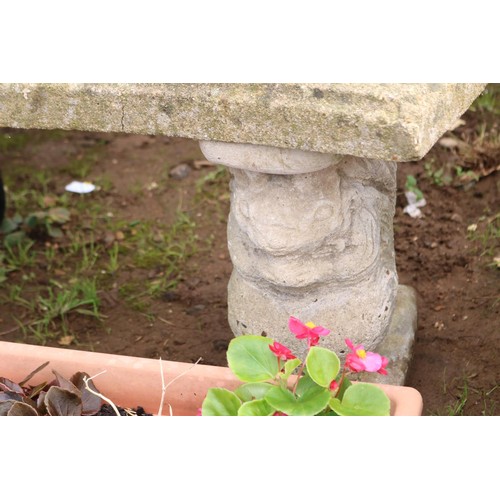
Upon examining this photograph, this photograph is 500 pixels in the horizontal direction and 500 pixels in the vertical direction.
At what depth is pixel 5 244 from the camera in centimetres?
290

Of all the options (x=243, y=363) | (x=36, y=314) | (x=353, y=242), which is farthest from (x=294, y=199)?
(x=36, y=314)

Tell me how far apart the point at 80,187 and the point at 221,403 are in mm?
1896

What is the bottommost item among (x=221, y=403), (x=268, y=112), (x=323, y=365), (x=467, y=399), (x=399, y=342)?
(x=467, y=399)

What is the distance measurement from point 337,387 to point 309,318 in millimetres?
532

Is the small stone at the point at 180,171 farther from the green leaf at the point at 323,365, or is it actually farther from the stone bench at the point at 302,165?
the green leaf at the point at 323,365

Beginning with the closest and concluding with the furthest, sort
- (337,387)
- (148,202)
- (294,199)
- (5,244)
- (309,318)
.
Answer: (337,387) < (294,199) < (309,318) < (5,244) < (148,202)

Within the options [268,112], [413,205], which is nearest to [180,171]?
[413,205]

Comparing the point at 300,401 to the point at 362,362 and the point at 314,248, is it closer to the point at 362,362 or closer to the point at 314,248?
the point at 362,362

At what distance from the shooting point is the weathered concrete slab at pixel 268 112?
141 centimetres

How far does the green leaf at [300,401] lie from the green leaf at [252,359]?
0.13 ft

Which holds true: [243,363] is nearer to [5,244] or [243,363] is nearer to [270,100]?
[270,100]

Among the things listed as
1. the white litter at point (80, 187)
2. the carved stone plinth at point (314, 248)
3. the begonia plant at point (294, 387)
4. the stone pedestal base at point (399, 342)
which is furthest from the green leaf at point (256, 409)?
the white litter at point (80, 187)

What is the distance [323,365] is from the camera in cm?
144

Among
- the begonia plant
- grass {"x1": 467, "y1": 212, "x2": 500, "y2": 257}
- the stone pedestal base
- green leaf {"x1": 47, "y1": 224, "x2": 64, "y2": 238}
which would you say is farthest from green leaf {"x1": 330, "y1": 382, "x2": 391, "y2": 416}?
green leaf {"x1": 47, "y1": 224, "x2": 64, "y2": 238}
